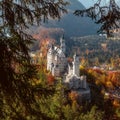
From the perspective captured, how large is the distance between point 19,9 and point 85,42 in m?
158

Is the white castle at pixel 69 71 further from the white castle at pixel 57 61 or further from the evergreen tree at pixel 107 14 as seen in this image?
the evergreen tree at pixel 107 14

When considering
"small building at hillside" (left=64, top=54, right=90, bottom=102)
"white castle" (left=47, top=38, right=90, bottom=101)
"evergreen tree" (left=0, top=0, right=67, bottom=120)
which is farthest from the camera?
"white castle" (left=47, top=38, right=90, bottom=101)

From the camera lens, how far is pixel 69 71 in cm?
5559

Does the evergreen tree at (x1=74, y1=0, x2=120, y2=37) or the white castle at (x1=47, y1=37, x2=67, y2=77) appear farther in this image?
the white castle at (x1=47, y1=37, x2=67, y2=77)

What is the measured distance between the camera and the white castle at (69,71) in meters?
50.4

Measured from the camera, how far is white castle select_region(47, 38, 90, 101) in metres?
50.4

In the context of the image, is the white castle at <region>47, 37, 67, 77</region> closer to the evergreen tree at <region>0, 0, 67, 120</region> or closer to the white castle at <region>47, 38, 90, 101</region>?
the white castle at <region>47, 38, 90, 101</region>

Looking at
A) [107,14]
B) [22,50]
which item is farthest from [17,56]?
[107,14]

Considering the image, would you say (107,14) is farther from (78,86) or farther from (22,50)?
(78,86)

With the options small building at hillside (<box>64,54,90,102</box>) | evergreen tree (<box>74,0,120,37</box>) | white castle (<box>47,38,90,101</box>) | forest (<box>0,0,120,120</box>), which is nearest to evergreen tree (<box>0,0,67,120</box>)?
forest (<box>0,0,120,120</box>)

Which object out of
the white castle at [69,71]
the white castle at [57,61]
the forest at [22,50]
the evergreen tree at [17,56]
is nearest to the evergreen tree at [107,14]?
the forest at [22,50]

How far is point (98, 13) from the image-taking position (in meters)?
8.19

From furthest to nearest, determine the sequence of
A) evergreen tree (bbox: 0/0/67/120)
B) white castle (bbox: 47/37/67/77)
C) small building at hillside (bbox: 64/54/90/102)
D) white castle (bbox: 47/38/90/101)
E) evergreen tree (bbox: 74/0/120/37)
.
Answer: white castle (bbox: 47/37/67/77)
white castle (bbox: 47/38/90/101)
small building at hillside (bbox: 64/54/90/102)
evergreen tree (bbox: 74/0/120/37)
evergreen tree (bbox: 0/0/67/120)

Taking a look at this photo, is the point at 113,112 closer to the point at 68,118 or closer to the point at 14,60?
the point at 68,118
